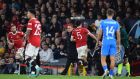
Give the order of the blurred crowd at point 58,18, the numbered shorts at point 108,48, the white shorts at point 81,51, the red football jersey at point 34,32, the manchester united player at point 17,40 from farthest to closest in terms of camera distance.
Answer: the blurred crowd at point 58,18 < the manchester united player at point 17,40 < the white shorts at point 81,51 < the red football jersey at point 34,32 < the numbered shorts at point 108,48

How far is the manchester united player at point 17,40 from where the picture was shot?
64.4 feet

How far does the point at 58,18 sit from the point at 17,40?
6.84ft

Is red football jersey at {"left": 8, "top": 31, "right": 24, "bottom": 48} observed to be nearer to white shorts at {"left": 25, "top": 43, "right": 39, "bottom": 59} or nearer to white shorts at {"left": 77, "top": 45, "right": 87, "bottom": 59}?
white shorts at {"left": 77, "top": 45, "right": 87, "bottom": 59}

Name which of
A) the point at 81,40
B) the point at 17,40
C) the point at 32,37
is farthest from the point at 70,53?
the point at 32,37

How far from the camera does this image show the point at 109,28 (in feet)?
48.0

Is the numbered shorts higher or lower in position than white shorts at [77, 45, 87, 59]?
higher

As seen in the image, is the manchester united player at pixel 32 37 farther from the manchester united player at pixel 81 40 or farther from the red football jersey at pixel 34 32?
the manchester united player at pixel 81 40

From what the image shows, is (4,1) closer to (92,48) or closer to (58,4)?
(58,4)

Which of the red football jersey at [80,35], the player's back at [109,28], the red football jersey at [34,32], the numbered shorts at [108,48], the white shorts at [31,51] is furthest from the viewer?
the red football jersey at [80,35]

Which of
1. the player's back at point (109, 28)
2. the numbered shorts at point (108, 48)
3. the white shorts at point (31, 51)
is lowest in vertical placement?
the white shorts at point (31, 51)

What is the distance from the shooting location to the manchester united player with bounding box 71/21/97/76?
18.5m

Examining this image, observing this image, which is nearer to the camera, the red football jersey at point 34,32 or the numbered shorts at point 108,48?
the numbered shorts at point 108,48

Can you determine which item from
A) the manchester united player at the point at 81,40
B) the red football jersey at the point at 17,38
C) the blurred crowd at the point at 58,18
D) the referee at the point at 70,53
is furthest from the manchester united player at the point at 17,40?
the manchester united player at the point at 81,40

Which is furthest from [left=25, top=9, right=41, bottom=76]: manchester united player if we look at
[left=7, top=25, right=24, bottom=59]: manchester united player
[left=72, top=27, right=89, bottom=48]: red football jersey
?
[left=7, top=25, right=24, bottom=59]: manchester united player
